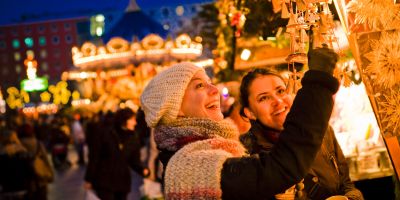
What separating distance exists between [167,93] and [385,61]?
1089 mm

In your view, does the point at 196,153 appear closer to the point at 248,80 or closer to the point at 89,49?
the point at 248,80

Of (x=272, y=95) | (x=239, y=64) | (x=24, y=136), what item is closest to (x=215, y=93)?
(x=272, y=95)

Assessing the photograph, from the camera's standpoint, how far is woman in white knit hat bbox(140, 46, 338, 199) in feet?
6.83

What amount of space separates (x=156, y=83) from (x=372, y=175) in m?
3.53

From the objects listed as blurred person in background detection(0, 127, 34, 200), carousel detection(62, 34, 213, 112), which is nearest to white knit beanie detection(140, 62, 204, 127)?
blurred person in background detection(0, 127, 34, 200)

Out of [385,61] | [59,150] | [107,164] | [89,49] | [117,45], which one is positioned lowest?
[59,150]

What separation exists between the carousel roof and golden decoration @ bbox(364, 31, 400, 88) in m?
23.4

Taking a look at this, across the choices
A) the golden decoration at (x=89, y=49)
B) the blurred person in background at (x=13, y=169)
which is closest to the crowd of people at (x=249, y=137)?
the blurred person in background at (x=13, y=169)

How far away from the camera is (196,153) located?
91.0 inches

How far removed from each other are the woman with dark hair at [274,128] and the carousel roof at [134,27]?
22907mm

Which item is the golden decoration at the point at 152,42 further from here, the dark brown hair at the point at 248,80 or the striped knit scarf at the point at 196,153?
the striped knit scarf at the point at 196,153

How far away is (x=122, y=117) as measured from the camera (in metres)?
9.00

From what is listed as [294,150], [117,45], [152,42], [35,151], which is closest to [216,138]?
[294,150]

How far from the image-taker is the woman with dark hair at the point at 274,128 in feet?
10.2
